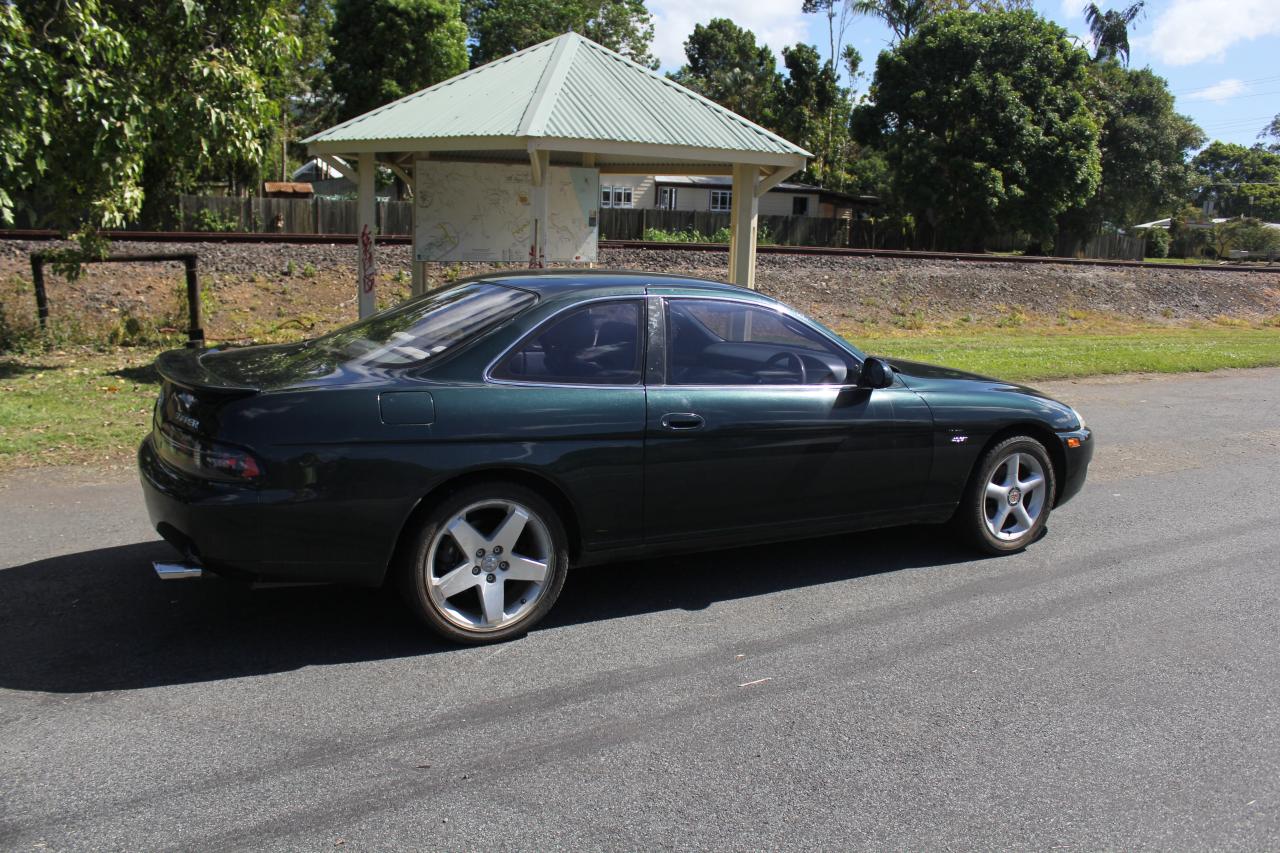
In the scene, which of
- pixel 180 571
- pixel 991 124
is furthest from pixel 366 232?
pixel 991 124

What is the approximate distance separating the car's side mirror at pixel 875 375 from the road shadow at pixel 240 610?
108 cm

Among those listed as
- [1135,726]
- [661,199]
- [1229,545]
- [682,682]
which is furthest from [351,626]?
[661,199]

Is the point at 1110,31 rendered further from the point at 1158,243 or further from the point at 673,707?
the point at 673,707

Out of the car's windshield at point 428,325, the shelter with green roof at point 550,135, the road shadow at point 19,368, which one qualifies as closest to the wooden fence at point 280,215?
the shelter with green roof at point 550,135

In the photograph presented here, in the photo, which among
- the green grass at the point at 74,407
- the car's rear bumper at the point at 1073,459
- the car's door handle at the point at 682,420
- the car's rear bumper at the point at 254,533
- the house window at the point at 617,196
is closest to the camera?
the car's rear bumper at the point at 254,533

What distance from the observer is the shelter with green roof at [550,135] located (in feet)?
35.7

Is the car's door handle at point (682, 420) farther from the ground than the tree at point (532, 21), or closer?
closer

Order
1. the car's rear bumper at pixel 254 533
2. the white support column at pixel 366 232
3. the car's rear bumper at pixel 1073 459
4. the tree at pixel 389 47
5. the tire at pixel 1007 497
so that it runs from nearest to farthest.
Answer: the car's rear bumper at pixel 254 533, the tire at pixel 1007 497, the car's rear bumper at pixel 1073 459, the white support column at pixel 366 232, the tree at pixel 389 47

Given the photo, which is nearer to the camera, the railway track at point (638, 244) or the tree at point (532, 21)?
the railway track at point (638, 244)

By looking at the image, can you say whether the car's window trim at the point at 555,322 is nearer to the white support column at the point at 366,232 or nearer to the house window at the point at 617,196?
the white support column at the point at 366,232

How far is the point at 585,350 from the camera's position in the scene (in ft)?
15.5

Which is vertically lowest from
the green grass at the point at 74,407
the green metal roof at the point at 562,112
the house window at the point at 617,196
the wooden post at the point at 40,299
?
the green grass at the point at 74,407

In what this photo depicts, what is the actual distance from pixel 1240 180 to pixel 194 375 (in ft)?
427

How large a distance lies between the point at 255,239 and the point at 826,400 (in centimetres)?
1558
